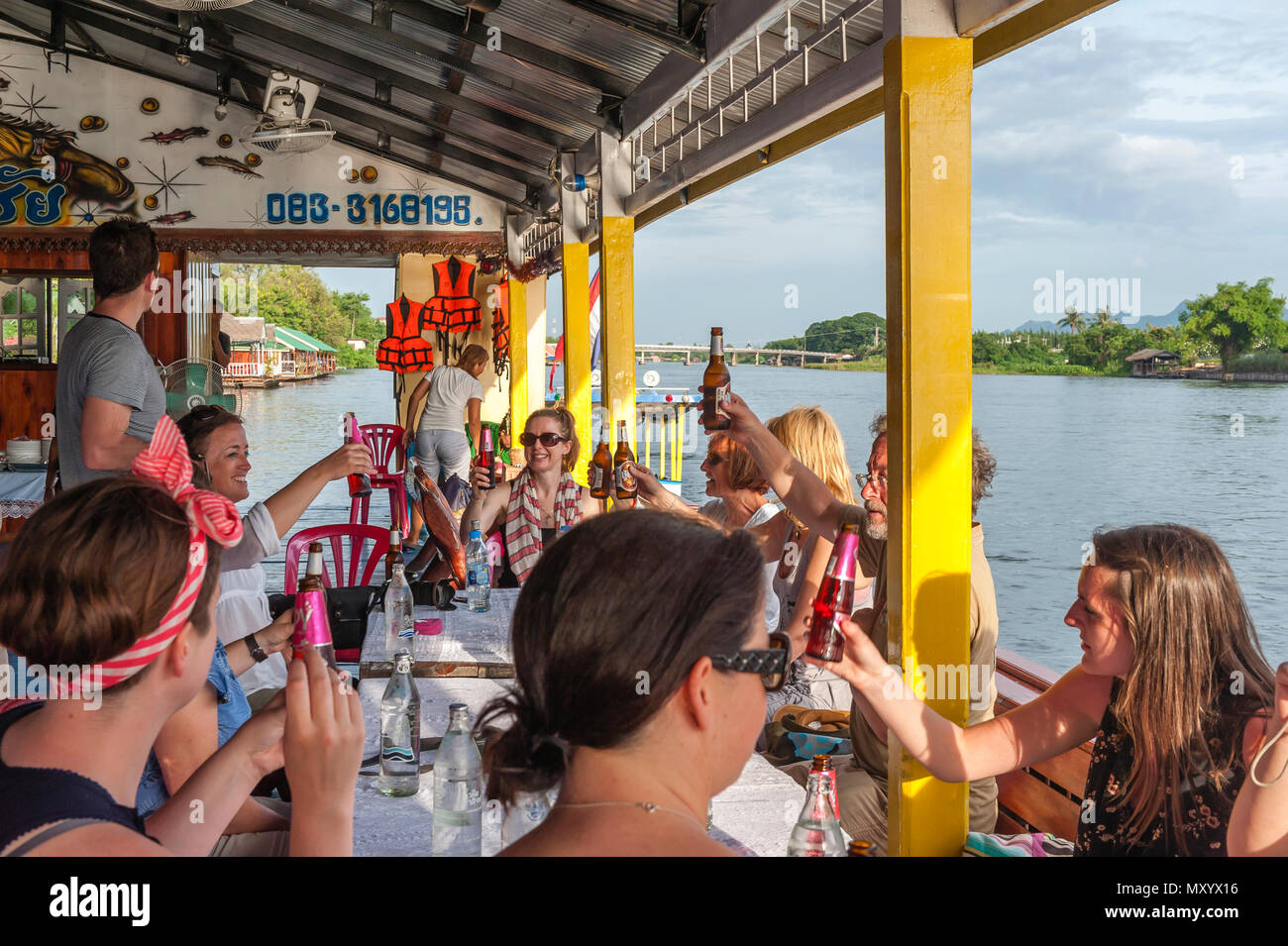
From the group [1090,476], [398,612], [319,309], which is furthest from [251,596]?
[319,309]

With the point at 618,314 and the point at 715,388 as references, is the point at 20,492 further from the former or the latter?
the point at 715,388

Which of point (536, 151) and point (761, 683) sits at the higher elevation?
point (536, 151)

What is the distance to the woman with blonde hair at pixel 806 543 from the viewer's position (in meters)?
3.64

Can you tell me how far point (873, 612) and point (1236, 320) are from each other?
3012mm

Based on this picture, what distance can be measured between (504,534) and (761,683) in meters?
3.51

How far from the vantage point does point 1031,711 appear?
7.34 feet

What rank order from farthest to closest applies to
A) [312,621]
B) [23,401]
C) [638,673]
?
[23,401]
[312,621]
[638,673]

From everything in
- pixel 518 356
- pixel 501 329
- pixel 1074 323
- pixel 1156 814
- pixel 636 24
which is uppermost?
pixel 636 24

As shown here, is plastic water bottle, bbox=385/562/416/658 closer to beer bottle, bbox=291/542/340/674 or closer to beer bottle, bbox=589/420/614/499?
beer bottle, bbox=291/542/340/674

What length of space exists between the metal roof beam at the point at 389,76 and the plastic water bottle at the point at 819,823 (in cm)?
607

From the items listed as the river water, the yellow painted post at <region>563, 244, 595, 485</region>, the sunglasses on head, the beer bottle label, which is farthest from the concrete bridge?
the beer bottle label

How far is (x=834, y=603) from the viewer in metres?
1.84
